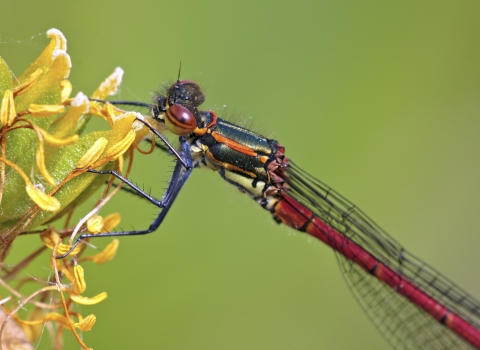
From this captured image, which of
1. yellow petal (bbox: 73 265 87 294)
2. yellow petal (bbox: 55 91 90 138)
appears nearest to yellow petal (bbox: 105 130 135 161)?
yellow petal (bbox: 55 91 90 138)

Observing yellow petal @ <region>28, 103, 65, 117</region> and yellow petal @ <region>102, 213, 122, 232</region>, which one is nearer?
yellow petal @ <region>28, 103, 65, 117</region>

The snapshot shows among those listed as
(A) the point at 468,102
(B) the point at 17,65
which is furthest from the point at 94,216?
(A) the point at 468,102

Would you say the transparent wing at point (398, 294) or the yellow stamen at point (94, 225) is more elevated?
the transparent wing at point (398, 294)

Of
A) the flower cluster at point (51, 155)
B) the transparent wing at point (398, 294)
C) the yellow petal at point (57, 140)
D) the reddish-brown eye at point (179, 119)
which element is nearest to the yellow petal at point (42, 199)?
the flower cluster at point (51, 155)

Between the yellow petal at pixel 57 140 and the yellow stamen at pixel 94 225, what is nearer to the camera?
the yellow petal at pixel 57 140

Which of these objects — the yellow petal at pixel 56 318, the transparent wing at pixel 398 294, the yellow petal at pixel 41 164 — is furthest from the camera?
the transparent wing at pixel 398 294

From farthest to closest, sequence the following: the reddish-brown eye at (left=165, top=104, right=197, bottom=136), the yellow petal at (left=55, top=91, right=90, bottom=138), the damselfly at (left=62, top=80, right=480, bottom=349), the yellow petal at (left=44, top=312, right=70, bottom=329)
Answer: the damselfly at (left=62, top=80, right=480, bottom=349) < the reddish-brown eye at (left=165, top=104, right=197, bottom=136) < the yellow petal at (left=44, top=312, right=70, bottom=329) < the yellow petal at (left=55, top=91, right=90, bottom=138)

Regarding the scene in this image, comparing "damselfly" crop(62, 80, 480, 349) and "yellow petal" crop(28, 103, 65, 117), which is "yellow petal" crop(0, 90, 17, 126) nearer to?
"yellow petal" crop(28, 103, 65, 117)

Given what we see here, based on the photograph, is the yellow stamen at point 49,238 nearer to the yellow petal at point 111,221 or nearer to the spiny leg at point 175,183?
the yellow petal at point 111,221

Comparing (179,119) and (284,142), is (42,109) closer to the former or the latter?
(179,119)
